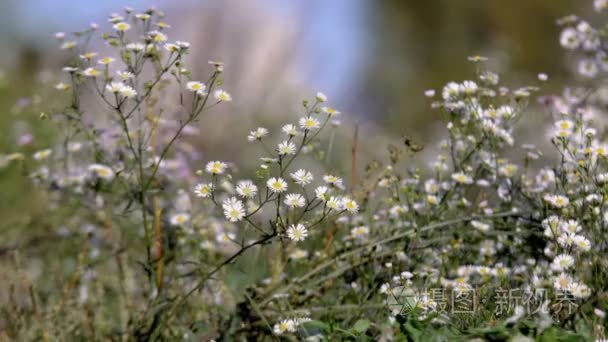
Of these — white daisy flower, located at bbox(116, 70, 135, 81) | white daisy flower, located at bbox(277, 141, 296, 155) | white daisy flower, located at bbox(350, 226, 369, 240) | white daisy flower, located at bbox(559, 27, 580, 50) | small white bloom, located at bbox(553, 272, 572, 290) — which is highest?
white daisy flower, located at bbox(559, 27, 580, 50)

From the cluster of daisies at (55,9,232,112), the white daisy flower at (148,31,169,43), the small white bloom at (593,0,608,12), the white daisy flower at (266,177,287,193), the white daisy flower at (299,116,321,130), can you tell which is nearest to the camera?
the white daisy flower at (266,177,287,193)

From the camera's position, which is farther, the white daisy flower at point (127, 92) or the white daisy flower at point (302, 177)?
the white daisy flower at point (127, 92)

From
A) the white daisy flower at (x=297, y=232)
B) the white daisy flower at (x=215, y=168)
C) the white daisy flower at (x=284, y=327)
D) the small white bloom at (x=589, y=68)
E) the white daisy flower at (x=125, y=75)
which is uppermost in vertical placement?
the small white bloom at (x=589, y=68)

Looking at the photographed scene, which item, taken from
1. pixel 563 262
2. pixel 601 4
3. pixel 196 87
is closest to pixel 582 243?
pixel 563 262

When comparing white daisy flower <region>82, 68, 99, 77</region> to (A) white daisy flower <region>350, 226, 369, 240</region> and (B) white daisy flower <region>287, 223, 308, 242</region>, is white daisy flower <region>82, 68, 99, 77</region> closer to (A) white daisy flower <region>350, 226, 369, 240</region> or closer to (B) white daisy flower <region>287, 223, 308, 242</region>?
(B) white daisy flower <region>287, 223, 308, 242</region>

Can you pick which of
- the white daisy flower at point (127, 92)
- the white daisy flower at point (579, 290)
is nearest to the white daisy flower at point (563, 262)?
the white daisy flower at point (579, 290)

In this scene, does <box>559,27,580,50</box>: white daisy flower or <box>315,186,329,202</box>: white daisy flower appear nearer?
<box>315,186,329,202</box>: white daisy flower

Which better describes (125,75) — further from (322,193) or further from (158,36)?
(322,193)

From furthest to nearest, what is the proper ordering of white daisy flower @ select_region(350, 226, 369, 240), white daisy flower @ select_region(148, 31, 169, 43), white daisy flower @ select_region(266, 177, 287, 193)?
1. white daisy flower @ select_region(350, 226, 369, 240)
2. white daisy flower @ select_region(148, 31, 169, 43)
3. white daisy flower @ select_region(266, 177, 287, 193)

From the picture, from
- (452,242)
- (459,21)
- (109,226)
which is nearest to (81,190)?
(109,226)

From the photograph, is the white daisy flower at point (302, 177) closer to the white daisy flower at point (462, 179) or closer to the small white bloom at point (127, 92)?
the small white bloom at point (127, 92)

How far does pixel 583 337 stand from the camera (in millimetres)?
2029

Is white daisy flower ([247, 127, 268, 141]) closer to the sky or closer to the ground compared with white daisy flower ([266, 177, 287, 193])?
closer to the sky

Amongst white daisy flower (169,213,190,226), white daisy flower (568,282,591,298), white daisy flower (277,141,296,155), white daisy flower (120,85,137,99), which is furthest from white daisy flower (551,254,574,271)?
white daisy flower (169,213,190,226)
